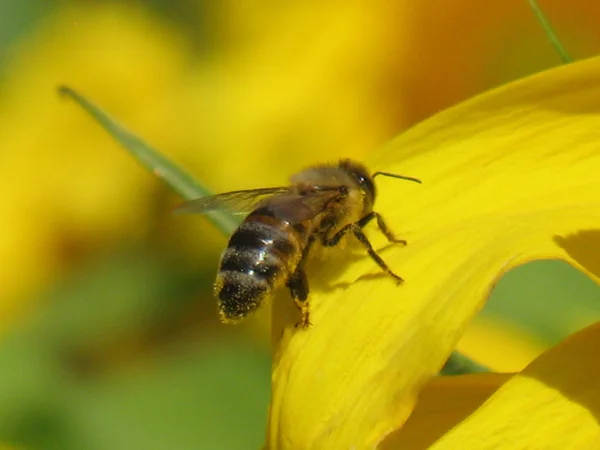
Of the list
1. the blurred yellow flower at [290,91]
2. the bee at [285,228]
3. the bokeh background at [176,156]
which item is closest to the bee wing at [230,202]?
the bee at [285,228]

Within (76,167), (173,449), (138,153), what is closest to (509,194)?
(138,153)

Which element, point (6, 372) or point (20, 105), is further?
point (20, 105)

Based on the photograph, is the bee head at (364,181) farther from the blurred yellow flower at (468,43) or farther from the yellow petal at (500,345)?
the blurred yellow flower at (468,43)

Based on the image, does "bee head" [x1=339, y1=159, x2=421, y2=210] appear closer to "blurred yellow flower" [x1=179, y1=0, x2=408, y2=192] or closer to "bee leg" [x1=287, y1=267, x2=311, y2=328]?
"bee leg" [x1=287, y1=267, x2=311, y2=328]

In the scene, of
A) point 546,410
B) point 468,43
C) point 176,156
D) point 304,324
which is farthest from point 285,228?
point 468,43

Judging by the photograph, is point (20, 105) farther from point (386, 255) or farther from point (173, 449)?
point (386, 255)

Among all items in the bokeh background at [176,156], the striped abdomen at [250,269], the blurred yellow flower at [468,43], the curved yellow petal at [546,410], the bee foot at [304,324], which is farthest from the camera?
the blurred yellow flower at [468,43]
